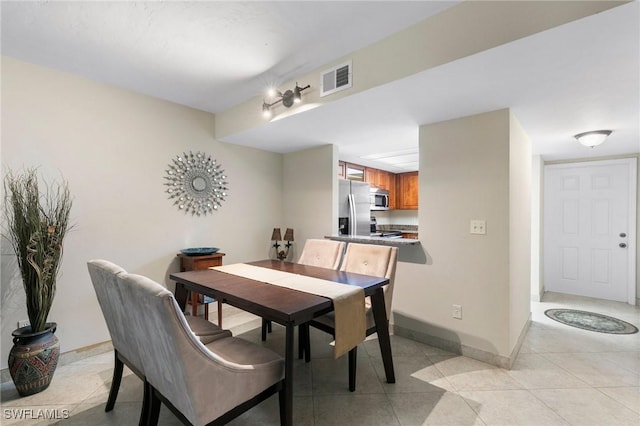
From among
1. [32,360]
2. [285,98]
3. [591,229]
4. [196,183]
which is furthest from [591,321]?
[32,360]

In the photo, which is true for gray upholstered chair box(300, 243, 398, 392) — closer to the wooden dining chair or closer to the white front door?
the wooden dining chair

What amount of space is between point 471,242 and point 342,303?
4.80 ft

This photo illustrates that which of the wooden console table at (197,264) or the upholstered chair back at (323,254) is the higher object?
the upholstered chair back at (323,254)

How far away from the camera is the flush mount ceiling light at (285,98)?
7.89ft

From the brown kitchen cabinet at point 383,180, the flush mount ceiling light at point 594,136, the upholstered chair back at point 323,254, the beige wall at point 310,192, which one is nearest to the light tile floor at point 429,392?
the upholstered chair back at point 323,254

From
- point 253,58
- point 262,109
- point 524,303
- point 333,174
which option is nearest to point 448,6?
point 253,58

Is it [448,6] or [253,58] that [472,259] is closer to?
[448,6]

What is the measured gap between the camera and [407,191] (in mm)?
5969

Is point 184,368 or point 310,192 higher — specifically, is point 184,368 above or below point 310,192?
below

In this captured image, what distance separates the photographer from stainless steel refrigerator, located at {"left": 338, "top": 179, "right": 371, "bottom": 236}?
153 inches

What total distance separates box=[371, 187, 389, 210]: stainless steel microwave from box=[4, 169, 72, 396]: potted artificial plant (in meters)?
4.27

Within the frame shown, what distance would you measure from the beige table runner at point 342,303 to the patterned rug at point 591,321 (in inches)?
116

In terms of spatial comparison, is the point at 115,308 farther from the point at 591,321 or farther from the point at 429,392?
the point at 591,321

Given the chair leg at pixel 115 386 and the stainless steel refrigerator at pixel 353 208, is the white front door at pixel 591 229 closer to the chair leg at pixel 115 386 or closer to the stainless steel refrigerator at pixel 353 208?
the stainless steel refrigerator at pixel 353 208
